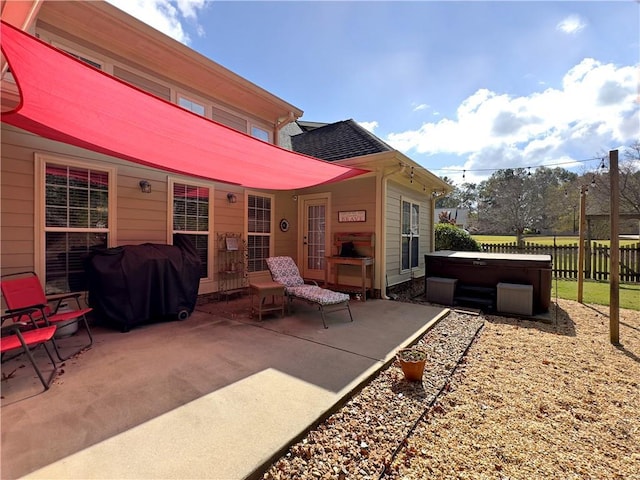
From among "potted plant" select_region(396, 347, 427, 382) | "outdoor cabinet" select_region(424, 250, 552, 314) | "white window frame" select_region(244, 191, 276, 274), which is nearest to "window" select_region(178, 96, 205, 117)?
"white window frame" select_region(244, 191, 276, 274)

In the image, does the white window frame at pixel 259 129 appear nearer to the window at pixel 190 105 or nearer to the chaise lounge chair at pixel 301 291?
the window at pixel 190 105

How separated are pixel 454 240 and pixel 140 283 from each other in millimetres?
10451

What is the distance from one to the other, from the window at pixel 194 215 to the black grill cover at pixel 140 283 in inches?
27.9

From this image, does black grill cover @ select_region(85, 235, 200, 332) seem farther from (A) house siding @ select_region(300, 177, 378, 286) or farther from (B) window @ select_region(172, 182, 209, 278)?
(A) house siding @ select_region(300, 177, 378, 286)

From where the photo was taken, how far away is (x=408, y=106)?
835cm

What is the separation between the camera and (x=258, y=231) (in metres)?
6.93

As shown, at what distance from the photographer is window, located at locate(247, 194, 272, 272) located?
673cm

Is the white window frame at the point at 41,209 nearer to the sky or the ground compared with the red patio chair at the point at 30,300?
nearer to the sky

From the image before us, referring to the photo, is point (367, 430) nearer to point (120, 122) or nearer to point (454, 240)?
point (120, 122)

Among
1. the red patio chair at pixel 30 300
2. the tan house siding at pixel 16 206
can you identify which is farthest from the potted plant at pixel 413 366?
Answer: the tan house siding at pixel 16 206

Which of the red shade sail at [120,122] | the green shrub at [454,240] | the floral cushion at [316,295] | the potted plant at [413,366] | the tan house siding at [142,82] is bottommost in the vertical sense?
the potted plant at [413,366]

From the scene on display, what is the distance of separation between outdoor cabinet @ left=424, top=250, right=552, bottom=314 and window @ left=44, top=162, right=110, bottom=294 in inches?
255

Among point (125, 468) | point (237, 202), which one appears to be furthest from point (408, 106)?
point (125, 468)

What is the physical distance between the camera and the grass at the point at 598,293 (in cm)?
613
